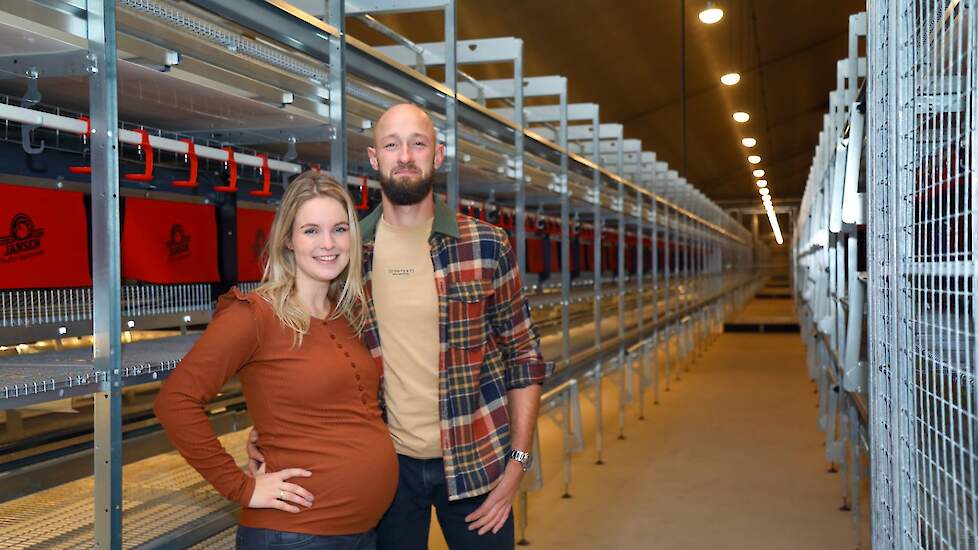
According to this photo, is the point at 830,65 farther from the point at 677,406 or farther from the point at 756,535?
the point at 756,535

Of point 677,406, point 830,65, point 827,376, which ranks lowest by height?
point 677,406

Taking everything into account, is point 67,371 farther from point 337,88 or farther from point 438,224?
point 337,88

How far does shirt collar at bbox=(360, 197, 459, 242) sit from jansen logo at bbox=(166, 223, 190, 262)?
3.12 ft

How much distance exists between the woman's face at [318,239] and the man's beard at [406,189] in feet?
0.85

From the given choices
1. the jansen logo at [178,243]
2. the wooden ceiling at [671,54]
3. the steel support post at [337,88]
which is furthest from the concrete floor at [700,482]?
the wooden ceiling at [671,54]

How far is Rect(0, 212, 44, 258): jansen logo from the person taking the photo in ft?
7.25

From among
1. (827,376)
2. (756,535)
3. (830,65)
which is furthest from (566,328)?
(830,65)

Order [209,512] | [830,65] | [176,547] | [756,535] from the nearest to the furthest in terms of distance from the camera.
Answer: [176,547] → [209,512] → [756,535] → [830,65]

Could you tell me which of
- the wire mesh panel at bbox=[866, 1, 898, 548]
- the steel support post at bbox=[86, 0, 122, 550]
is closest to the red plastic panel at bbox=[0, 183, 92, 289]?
the steel support post at bbox=[86, 0, 122, 550]

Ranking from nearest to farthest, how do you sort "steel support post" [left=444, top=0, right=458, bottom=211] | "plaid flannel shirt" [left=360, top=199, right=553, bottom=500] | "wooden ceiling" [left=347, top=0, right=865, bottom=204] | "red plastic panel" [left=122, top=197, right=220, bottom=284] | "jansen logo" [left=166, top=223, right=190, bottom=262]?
"plaid flannel shirt" [left=360, top=199, right=553, bottom=500] → "red plastic panel" [left=122, top=197, right=220, bottom=284] → "jansen logo" [left=166, top=223, right=190, bottom=262] → "steel support post" [left=444, top=0, right=458, bottom=211] → "wooden ceiling" [left=347, top=0, right=865, bottom=204]

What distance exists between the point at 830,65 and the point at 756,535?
1143 centimetres

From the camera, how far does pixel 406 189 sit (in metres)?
2.05

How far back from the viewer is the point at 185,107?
2596mm

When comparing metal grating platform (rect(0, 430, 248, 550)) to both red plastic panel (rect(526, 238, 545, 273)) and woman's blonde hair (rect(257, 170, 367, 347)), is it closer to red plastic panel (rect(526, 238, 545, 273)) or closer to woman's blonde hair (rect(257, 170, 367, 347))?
woman's blonde hair (rect(257, 170, 367, 347))
